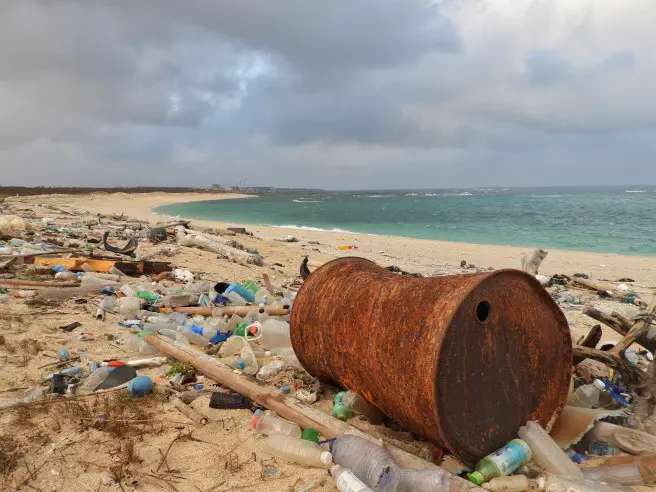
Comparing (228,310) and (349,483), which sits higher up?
(228,310)

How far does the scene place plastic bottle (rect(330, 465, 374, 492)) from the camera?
216 centimetres

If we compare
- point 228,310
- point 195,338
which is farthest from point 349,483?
point 228,310

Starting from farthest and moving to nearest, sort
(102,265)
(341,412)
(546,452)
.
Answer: (102,265) → (341,412) → (546,452)

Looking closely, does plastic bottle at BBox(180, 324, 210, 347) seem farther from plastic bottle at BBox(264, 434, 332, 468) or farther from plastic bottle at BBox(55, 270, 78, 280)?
plastic bottle at BBox(55, 270, 78, 280)

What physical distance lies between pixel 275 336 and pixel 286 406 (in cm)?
158

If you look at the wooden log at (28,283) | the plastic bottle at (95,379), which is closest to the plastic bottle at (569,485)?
the plastic bottle at (95,379)

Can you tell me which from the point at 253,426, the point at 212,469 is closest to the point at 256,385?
the point at 253,426

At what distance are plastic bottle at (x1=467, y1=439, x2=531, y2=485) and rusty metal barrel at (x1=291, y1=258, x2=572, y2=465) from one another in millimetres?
50

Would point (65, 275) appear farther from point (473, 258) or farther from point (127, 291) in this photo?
point (473, 258)

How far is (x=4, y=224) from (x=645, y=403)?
11.6 m

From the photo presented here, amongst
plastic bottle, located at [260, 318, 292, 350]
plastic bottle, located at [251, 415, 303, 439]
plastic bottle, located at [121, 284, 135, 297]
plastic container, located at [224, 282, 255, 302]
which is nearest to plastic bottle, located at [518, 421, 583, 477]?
plastic bottle, located at [251, 415, 303, 439]

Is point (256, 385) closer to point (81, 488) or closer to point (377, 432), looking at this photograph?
point (377, 432)

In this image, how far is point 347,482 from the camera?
7.25 feet

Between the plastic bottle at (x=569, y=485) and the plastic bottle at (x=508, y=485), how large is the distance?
91 mm
